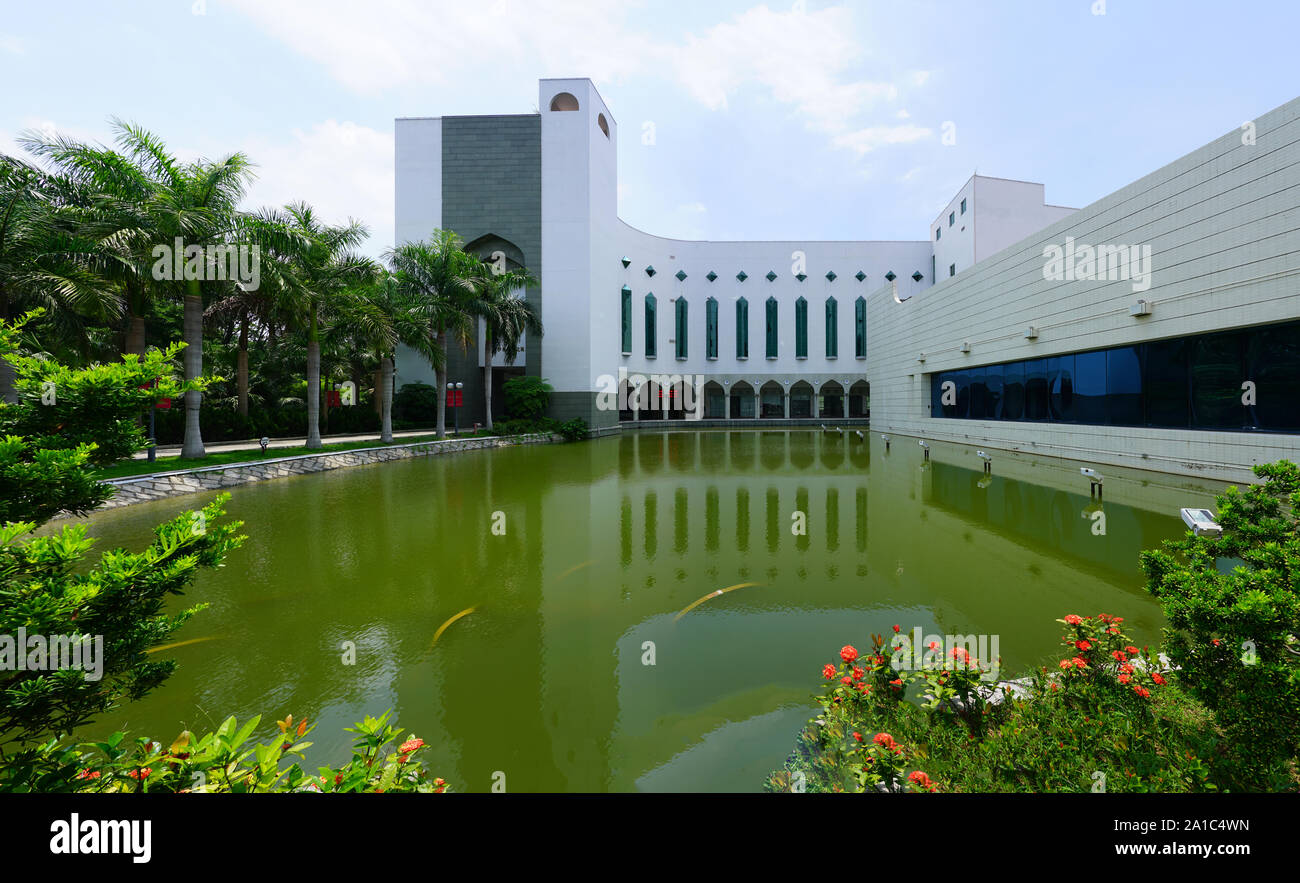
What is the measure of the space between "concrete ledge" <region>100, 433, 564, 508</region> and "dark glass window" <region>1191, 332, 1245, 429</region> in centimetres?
2230

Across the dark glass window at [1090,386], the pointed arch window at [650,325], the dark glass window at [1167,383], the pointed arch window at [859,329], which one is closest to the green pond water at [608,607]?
the dark glass window at [1167,383]

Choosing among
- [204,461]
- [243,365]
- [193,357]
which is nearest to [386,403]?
[193,357]

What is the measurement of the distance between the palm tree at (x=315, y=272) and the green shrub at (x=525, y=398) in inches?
413

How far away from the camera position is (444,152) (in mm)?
32562

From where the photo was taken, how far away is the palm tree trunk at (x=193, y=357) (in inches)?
613

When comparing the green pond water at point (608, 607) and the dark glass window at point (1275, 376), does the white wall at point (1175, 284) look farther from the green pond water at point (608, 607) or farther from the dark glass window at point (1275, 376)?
the green pond water at point (608, 607)

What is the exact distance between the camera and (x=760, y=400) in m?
47.8

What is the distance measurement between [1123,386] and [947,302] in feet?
41.6

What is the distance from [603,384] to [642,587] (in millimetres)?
30148

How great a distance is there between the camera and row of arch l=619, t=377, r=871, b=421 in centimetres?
4653

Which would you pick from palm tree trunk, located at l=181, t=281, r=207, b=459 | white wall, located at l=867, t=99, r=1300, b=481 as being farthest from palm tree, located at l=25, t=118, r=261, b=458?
white wall, located at l=867, t=99, r=1300, b=481

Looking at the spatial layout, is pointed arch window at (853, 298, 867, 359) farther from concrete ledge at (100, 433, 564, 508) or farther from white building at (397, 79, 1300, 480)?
concrete ledge at (100, 433, 564, 508)

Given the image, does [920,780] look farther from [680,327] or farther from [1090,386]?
[680,327]
